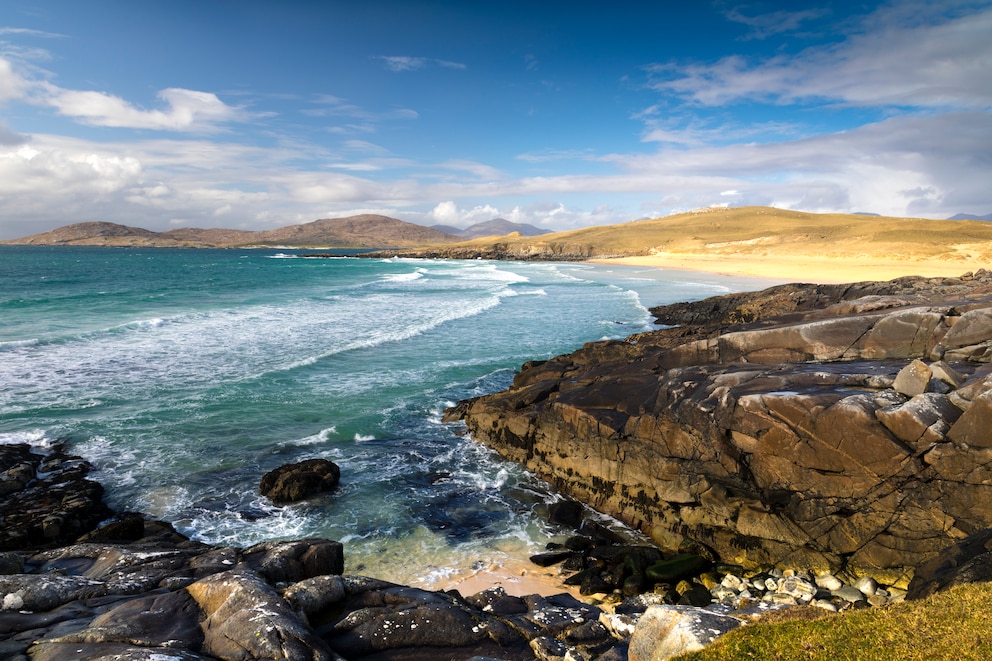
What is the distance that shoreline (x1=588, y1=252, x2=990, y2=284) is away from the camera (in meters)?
64.5

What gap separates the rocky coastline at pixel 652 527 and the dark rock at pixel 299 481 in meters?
0.09

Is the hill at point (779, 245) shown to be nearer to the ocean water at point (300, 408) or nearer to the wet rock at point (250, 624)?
the ocean water at point (300, 408)

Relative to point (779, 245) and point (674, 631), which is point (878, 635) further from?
point (779, 245)

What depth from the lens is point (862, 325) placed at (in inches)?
683

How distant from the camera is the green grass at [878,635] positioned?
616cm

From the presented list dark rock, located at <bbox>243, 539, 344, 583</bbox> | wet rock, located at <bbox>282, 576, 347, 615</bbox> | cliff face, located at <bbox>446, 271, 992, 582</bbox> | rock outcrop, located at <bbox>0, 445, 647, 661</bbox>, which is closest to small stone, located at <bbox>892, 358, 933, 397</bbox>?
cliff face, located at <bbox>446, 271, 992, 582</bbox>

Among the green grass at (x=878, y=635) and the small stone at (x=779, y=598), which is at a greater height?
the green grass at (x=878, y=635)

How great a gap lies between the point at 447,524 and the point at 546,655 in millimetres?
8303

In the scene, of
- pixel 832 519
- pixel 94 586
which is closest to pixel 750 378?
pixel 832 519

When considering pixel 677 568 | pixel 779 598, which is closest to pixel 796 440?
pixel 779 598

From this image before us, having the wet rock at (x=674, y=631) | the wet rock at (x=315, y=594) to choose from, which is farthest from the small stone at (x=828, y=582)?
the wet rock at (x=315, y=594)

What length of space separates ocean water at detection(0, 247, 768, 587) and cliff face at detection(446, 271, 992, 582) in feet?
8.85

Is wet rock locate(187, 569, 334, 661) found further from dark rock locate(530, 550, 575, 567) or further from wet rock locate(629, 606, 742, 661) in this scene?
dark rock locate(530, 550, 575, 567)

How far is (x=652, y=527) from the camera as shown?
15117 mm
